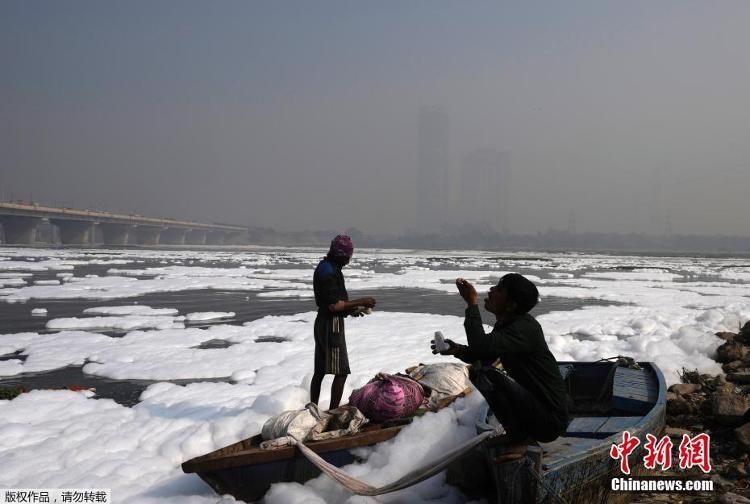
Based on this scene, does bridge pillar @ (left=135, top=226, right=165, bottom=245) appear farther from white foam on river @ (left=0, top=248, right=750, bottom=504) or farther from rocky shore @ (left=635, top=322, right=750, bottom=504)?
rocky shore @ (left=635, top=322, right=750, bottom=504)

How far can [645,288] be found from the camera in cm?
2823

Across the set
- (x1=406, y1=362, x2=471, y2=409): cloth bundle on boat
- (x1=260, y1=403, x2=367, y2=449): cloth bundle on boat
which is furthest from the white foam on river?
(x1=260, y1=403, x2=367, y2=449): cloth bundle on boat

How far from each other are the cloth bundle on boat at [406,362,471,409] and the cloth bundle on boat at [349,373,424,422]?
0.29 meters

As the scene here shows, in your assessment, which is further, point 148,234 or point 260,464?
point 148,234

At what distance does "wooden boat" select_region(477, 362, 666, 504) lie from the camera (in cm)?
395

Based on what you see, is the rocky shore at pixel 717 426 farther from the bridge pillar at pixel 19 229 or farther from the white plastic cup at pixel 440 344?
the bridge pillar at pixel 19 229

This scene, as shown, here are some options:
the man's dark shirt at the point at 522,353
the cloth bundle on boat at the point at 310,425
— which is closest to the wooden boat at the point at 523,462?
the cloth bundle on boat at the point at 310,425

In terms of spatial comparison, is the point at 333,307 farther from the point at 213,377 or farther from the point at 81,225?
the point at 81,225

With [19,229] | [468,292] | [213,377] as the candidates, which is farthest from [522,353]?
[19,229]

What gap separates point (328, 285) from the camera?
19.0 ft

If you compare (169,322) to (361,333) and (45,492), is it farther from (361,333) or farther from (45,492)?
(45,492)

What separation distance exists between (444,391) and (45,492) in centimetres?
422

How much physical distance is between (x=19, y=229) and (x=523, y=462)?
4796 inches

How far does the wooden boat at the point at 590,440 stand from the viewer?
3.95m
